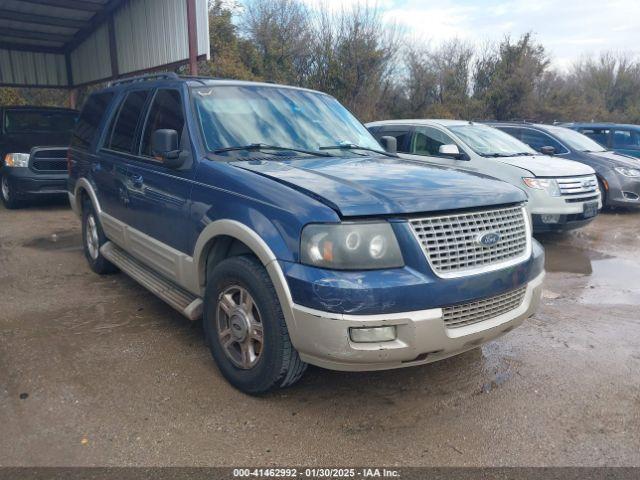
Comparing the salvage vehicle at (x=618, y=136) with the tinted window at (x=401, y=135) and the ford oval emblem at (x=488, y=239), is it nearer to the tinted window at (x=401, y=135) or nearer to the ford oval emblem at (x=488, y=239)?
the tinted window at (x=401, y=135)

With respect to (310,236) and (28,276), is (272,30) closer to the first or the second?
(28,276)

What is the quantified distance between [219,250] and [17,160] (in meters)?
7.43

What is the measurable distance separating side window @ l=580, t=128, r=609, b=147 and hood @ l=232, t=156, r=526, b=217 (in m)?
11.0

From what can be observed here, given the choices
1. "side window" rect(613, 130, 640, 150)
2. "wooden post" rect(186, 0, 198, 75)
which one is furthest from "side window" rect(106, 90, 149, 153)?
"side window" rect(613, 130, 640, 150)

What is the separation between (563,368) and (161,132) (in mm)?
3200

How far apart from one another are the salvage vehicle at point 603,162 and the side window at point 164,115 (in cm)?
733

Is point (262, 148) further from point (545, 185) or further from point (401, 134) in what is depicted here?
point (401, 134)

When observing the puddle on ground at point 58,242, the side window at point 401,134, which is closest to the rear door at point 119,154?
the puddle on ground at point 58,242

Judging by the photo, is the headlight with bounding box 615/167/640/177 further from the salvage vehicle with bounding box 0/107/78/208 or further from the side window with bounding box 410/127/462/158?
the salvage vehicle with bounding box 0/107/78/208

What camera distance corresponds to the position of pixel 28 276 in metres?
→ 5.56

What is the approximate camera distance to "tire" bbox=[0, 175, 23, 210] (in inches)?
365

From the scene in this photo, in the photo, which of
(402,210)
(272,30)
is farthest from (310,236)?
(272,30)

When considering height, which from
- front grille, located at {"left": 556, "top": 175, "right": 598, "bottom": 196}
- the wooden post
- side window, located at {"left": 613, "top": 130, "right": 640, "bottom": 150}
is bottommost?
front grille, located at {"left": 556, "top": 175, "right": 598, "bottom": 196}

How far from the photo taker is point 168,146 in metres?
3.58
